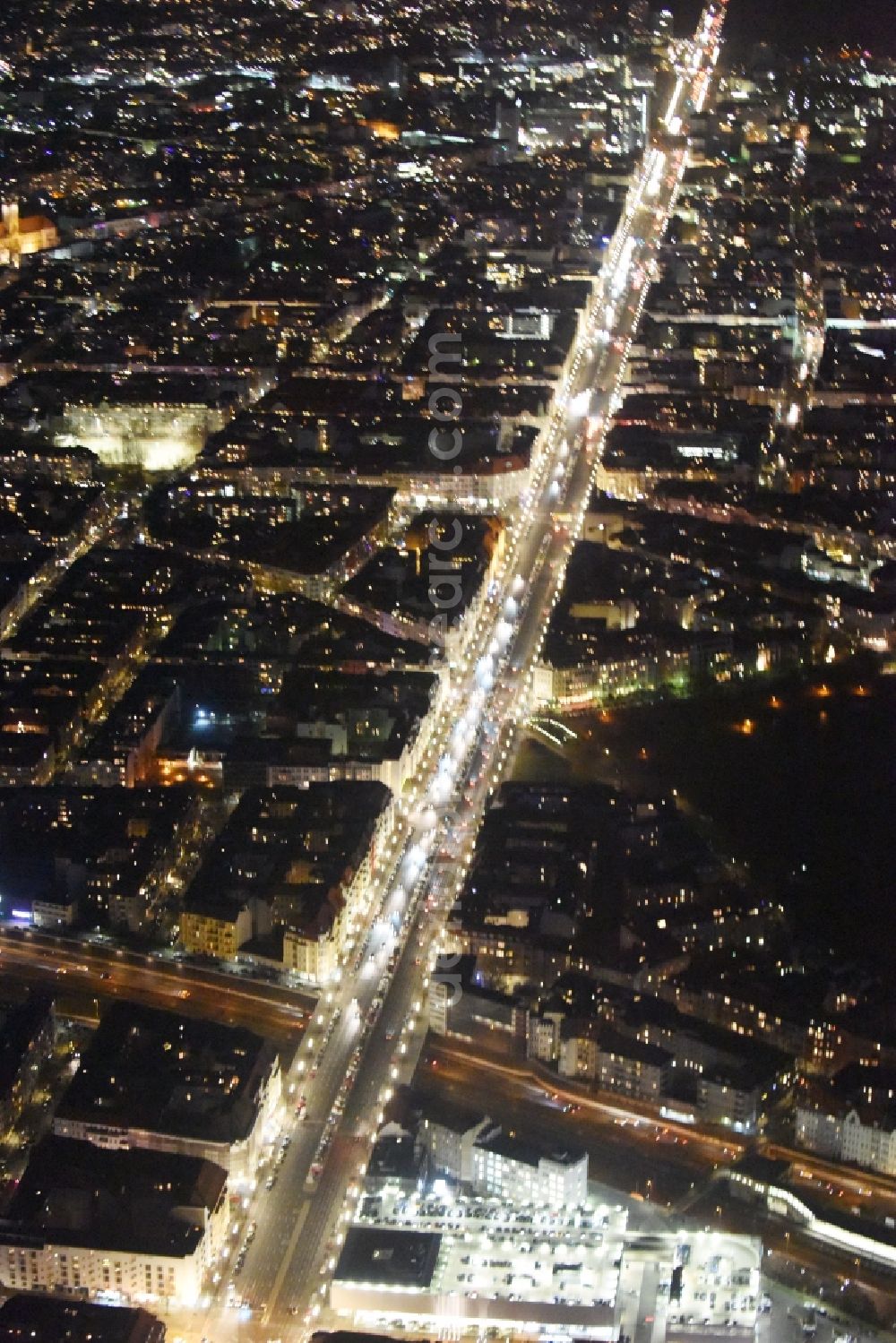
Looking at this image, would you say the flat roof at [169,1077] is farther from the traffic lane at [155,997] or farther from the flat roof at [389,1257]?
the flat roof at [389,1257]


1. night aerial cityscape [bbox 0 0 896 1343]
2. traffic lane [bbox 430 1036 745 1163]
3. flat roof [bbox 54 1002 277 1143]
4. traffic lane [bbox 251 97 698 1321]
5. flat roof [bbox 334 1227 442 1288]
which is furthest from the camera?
traffic lane [bbox 430 1036 745 1163]

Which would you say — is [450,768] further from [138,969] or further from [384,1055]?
[384,1055]

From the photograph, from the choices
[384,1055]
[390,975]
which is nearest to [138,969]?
[390,975]

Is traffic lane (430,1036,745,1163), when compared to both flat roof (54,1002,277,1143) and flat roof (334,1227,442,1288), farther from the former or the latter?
flat roof (334,1227,442,1288)

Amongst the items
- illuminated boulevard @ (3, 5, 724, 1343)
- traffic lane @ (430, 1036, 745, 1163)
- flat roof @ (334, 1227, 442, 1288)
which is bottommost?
traffic lane @ (430, 1036, 745, 1163)

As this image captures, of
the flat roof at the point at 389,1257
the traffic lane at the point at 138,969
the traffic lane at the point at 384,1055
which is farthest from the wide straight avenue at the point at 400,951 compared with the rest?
the traffic lane at the point at 138,969

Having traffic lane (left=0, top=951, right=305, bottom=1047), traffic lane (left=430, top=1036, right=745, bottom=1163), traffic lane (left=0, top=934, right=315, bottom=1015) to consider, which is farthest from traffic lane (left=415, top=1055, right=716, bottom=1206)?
traffic lane (left=0, top=934, right=315, bottom=1015)

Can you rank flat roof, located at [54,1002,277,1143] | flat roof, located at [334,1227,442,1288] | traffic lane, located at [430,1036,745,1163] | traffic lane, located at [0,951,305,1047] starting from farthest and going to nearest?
traffic lane, located at [0,951,305,1047] < traffic lane, located at [430,1036,745,1163] < flat roof, located at [54,1002,277,1143] < flat roof, located at [334,1227,442,1288]
